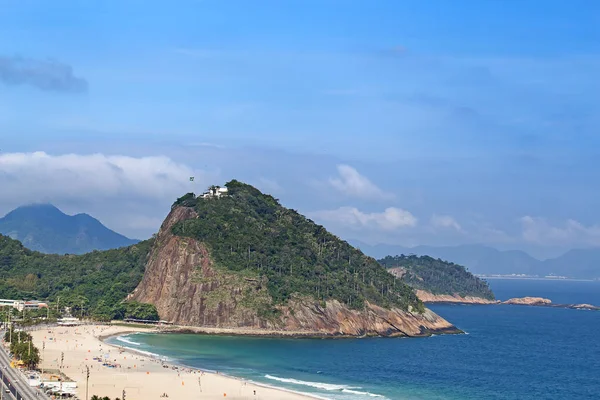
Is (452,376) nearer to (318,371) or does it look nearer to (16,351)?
(318,371)

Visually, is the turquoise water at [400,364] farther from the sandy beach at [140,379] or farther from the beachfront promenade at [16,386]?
the beachfront promenade at [16,386]

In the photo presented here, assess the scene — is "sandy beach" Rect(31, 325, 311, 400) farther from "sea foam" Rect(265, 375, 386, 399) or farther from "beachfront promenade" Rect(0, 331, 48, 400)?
"sea foam" Rect(265, 375, 386, 399)

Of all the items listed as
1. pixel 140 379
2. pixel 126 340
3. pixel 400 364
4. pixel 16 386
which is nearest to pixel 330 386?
pixel 140 379

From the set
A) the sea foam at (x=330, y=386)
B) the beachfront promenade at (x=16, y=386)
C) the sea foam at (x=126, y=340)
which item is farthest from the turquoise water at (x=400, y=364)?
the beachfront promenade at (x=16, y=386)

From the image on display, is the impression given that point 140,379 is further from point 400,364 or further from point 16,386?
point 400,364

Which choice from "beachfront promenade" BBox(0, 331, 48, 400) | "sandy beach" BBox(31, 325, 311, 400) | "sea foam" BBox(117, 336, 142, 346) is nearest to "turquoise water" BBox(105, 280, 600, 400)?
"sea foam" BBox(117, 336, 142, 346)

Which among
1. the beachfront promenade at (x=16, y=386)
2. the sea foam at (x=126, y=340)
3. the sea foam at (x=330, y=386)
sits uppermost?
the sea foam at (x=126, y=340)
